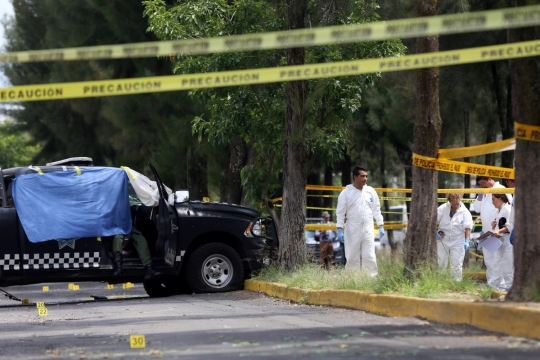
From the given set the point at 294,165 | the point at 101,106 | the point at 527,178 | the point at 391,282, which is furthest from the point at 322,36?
the point at 101,106

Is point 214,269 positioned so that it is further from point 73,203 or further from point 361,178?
point 361,178

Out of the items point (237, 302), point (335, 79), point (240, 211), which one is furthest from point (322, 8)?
point (237, 302)

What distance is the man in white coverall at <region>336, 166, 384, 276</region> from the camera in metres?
13.3

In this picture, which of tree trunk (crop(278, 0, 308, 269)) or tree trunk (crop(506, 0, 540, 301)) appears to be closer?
tree trunk (crop(506, 0, 540, 301))

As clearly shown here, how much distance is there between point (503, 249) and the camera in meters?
13.8

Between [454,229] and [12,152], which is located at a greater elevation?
[12,152]

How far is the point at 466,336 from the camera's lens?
7500mm

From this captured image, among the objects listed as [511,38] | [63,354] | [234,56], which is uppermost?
[234,56]

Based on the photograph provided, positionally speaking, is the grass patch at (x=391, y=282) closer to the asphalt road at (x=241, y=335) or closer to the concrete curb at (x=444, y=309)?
the concrete curb at (x=444, y=309)

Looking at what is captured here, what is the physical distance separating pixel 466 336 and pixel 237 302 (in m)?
5.18

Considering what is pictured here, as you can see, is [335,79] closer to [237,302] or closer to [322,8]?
[322,8]

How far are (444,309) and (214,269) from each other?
244 inches

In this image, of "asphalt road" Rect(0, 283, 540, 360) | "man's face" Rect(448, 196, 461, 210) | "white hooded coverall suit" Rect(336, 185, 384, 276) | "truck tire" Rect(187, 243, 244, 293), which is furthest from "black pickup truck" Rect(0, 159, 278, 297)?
"man's face" Rect(448, 196, 461, 210)

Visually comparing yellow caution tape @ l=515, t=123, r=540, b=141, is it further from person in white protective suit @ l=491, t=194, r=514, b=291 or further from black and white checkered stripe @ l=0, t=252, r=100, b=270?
black and white checkered stripe @ l=0, t=252, r=100, b=270
